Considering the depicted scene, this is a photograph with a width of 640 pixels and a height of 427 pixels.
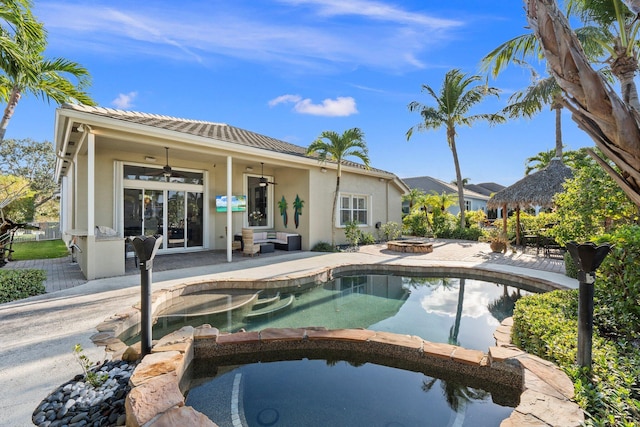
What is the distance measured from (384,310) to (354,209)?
9.15 m

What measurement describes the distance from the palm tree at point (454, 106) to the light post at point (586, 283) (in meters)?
15.6

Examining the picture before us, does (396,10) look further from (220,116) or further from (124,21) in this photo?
(220,116)

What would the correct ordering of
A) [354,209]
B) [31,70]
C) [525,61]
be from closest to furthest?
[31,70] → [525,61] → [354,209]

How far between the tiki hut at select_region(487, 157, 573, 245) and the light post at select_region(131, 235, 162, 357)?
1429cm

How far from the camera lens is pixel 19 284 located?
596 centimetres

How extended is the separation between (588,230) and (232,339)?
8.60 metres

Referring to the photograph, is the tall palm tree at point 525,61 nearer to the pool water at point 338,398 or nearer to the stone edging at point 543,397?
the stone edging at point 543,397

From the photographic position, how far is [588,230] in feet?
24.7

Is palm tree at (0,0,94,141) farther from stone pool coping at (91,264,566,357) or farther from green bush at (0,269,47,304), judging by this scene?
stone pool coping at (91,264,566,357)

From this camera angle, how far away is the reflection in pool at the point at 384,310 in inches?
202

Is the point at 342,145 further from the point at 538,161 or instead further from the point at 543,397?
the point at 538,161

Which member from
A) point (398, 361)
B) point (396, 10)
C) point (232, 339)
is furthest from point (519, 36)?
point (232, 339)

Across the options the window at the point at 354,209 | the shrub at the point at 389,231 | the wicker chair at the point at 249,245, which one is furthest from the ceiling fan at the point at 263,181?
the shrub at the point at 389,231

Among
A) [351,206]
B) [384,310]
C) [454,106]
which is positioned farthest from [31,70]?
[454,106]
